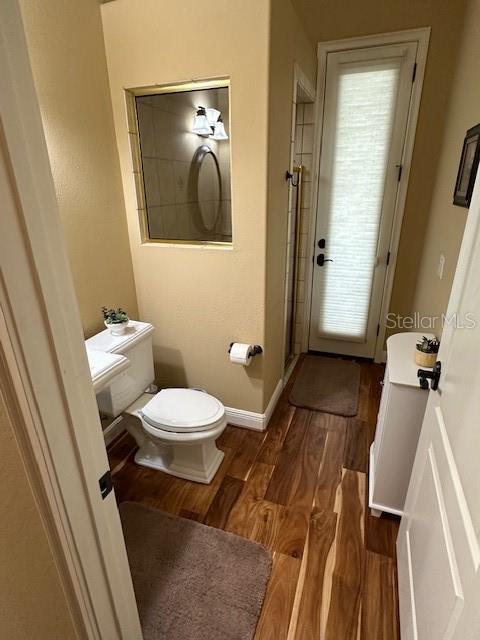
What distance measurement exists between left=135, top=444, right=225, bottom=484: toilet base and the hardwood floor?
0.11 feet

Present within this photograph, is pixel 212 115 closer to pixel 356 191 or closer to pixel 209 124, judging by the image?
Answer: pixel 209 124

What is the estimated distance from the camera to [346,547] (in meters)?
1.58

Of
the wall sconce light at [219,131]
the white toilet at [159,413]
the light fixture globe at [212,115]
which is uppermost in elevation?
the light fixture globe at [212,115]

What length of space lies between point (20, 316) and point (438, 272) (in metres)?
2.14

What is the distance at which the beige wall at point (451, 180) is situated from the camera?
5.88 feet

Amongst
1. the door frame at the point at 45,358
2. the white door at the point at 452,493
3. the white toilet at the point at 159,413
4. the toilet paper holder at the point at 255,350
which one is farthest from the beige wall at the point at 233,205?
the door frame at the point at 45,358

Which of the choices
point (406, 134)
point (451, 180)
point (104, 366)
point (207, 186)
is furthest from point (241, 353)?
point (406, 134)

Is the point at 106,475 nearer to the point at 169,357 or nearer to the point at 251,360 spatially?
the point at 251,360

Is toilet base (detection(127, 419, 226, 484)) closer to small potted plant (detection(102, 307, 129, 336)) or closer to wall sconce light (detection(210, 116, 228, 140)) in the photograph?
small potted plant (detection(102, 307, 129, 336))

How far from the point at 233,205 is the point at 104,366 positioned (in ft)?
3.47

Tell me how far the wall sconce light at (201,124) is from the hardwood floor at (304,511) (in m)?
1.85

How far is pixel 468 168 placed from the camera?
1.67 m

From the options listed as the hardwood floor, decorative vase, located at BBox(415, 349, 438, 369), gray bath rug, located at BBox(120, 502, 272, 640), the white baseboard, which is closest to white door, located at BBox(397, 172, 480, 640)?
the hardwood floor

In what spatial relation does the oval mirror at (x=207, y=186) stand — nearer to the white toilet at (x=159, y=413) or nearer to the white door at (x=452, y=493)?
the white toilet at (x=159, y=413)
